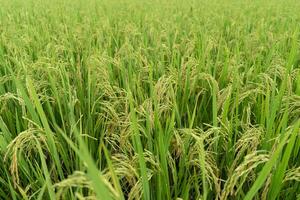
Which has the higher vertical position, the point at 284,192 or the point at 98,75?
the point at 98,75

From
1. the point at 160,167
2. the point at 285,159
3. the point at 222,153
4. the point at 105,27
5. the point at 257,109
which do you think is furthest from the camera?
the point at 105,27

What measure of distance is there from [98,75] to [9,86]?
1.66ft

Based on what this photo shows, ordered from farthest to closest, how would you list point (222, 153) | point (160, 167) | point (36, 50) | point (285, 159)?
point (36, 50) → point (222, 153) → point (160, 167) → point (285, 159)

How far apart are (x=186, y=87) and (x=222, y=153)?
455 millimetres

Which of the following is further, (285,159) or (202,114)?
(202,114)

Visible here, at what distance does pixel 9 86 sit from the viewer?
1.76 meters

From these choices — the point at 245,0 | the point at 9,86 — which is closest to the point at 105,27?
the point at 9,86

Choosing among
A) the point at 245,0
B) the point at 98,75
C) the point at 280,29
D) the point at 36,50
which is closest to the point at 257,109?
the point at 98,75

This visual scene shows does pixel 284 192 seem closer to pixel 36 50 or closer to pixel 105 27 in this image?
pixel 36 50

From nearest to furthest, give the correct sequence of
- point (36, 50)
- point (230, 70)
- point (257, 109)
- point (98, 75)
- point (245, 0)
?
point (257, 109)
point (98, 75)
point (230, 70)
point (36, 50)
point (245, 0)

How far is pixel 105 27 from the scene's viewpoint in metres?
3.63

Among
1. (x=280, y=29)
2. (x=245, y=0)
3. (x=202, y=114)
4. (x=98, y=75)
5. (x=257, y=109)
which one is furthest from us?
(x=245, y=0)

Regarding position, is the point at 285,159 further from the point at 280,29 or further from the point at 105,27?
the point at 105,27

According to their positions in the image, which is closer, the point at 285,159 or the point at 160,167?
the point at 285,159
